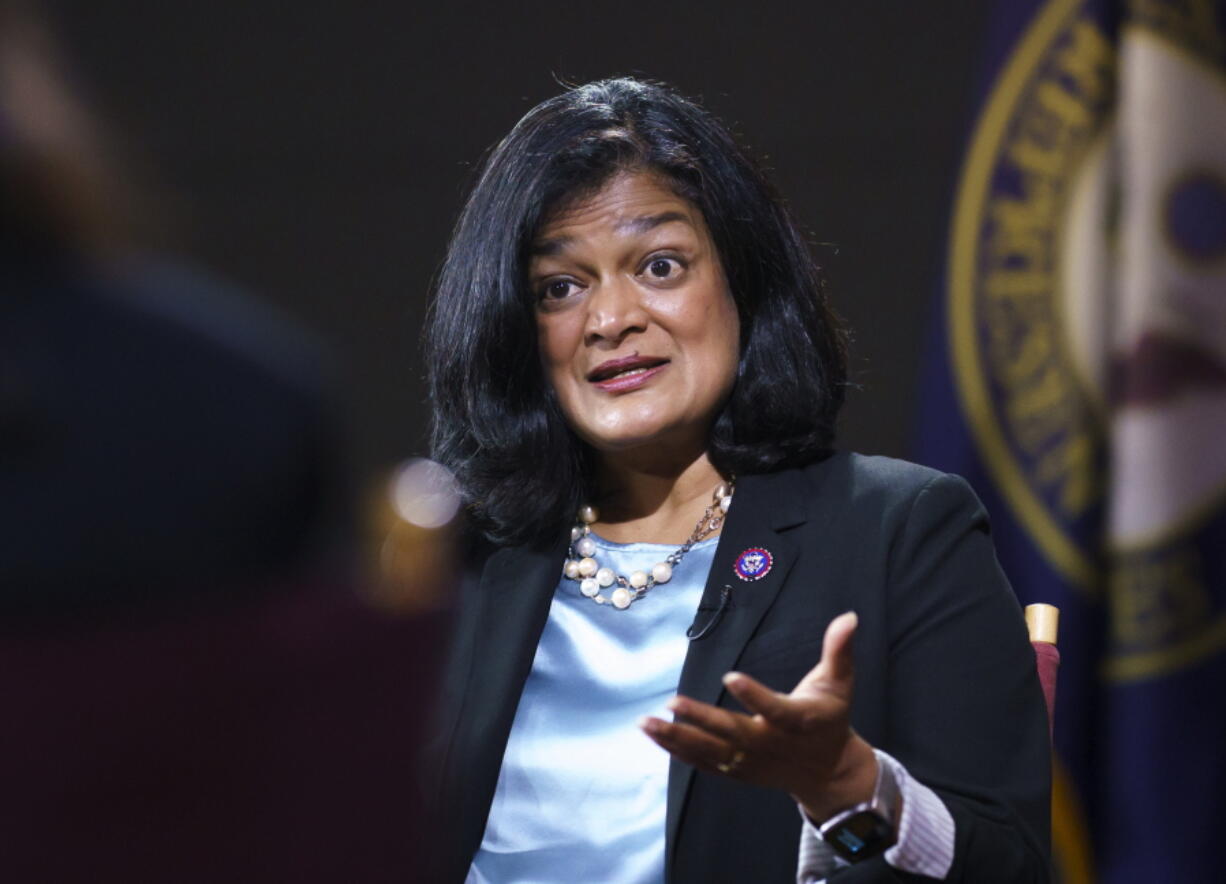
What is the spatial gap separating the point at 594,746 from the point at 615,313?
51cm

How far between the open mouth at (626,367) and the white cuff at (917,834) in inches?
23.3

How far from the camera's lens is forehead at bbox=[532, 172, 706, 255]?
6.01 feet

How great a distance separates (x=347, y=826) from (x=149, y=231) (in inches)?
10.5

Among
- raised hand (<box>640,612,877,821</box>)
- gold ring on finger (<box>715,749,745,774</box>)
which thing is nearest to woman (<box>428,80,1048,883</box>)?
raised hand (<box>640,612,877,821</box>)

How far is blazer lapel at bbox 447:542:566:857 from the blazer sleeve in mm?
429

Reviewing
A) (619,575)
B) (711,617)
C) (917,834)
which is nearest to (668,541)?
(619,575)

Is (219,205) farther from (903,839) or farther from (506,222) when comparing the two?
(903,839)

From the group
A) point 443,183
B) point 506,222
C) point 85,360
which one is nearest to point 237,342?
point 85,360

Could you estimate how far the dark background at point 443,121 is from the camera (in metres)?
3.04

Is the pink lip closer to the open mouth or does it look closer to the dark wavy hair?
the open mouth

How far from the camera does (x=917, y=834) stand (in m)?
1.39

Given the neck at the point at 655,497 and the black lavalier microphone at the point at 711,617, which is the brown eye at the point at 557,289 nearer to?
the neck at the point at 655,497

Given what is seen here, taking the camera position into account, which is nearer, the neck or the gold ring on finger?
the gold ring on finger

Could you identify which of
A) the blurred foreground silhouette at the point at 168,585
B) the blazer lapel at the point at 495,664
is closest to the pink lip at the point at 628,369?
the blazer lapel at the point at 495,664
